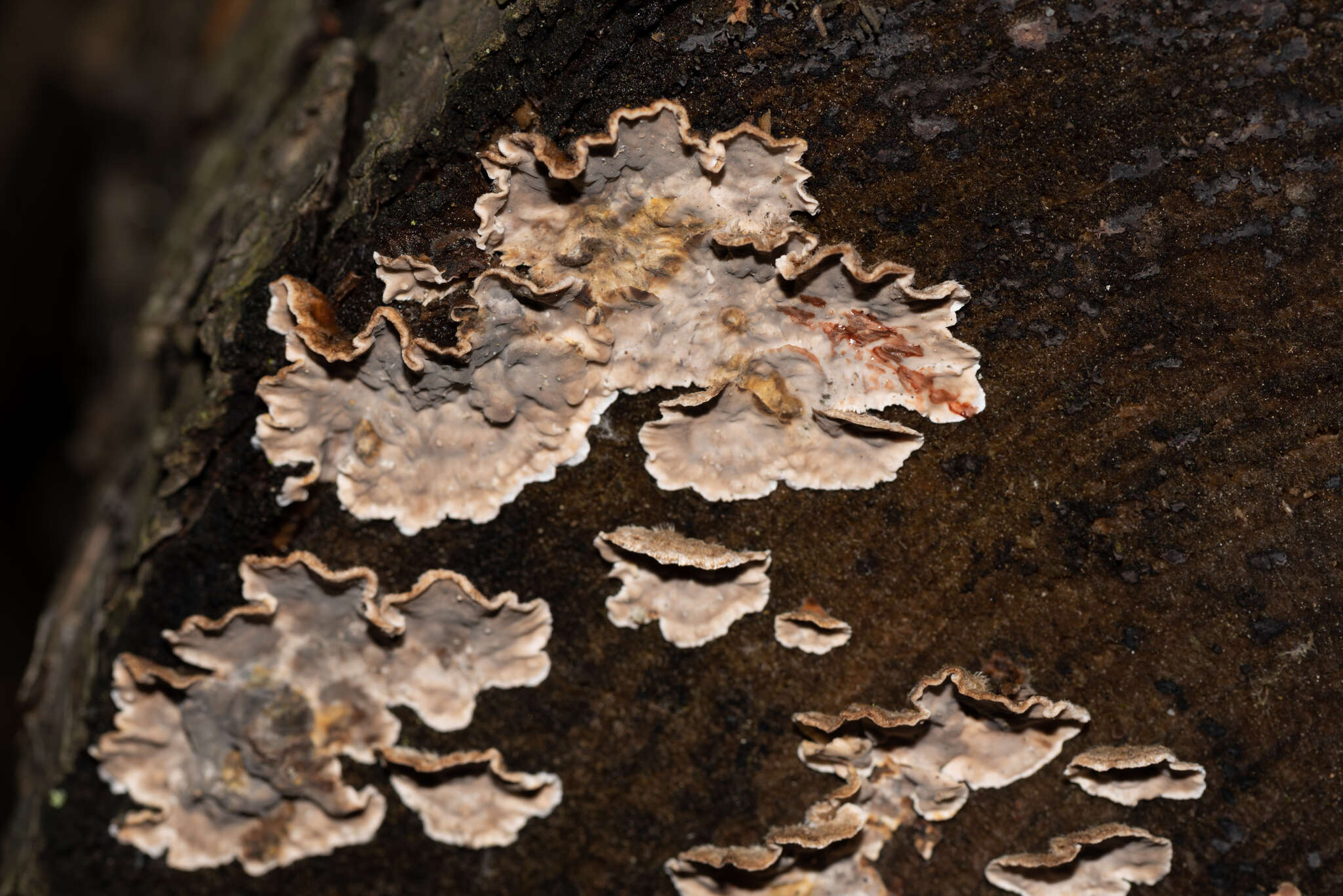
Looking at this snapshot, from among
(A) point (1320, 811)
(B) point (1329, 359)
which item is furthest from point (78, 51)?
(A) point (1320, 811)

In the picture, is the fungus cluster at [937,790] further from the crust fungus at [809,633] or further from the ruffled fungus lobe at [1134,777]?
the crust fungus at [809,633]

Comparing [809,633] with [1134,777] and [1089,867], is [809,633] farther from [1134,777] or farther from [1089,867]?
[1089,867]

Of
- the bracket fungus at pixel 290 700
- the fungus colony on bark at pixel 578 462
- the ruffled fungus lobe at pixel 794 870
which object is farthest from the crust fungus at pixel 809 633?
the bracket fungus at pixel 290 700

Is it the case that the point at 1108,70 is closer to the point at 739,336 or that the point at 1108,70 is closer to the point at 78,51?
the point at 739,336

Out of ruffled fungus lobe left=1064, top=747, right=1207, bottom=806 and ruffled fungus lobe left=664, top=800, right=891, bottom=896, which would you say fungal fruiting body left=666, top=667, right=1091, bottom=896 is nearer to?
ruffled fungus lobe left=664, top=800, right=891, bottom=896

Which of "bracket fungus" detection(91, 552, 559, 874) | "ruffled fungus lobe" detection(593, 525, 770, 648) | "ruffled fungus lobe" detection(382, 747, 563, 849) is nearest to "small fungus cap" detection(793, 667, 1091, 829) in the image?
"ruffled fungus lobe" detection(593, 525, 770, 648)

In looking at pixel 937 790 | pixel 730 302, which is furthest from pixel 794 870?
pixel 730 302
